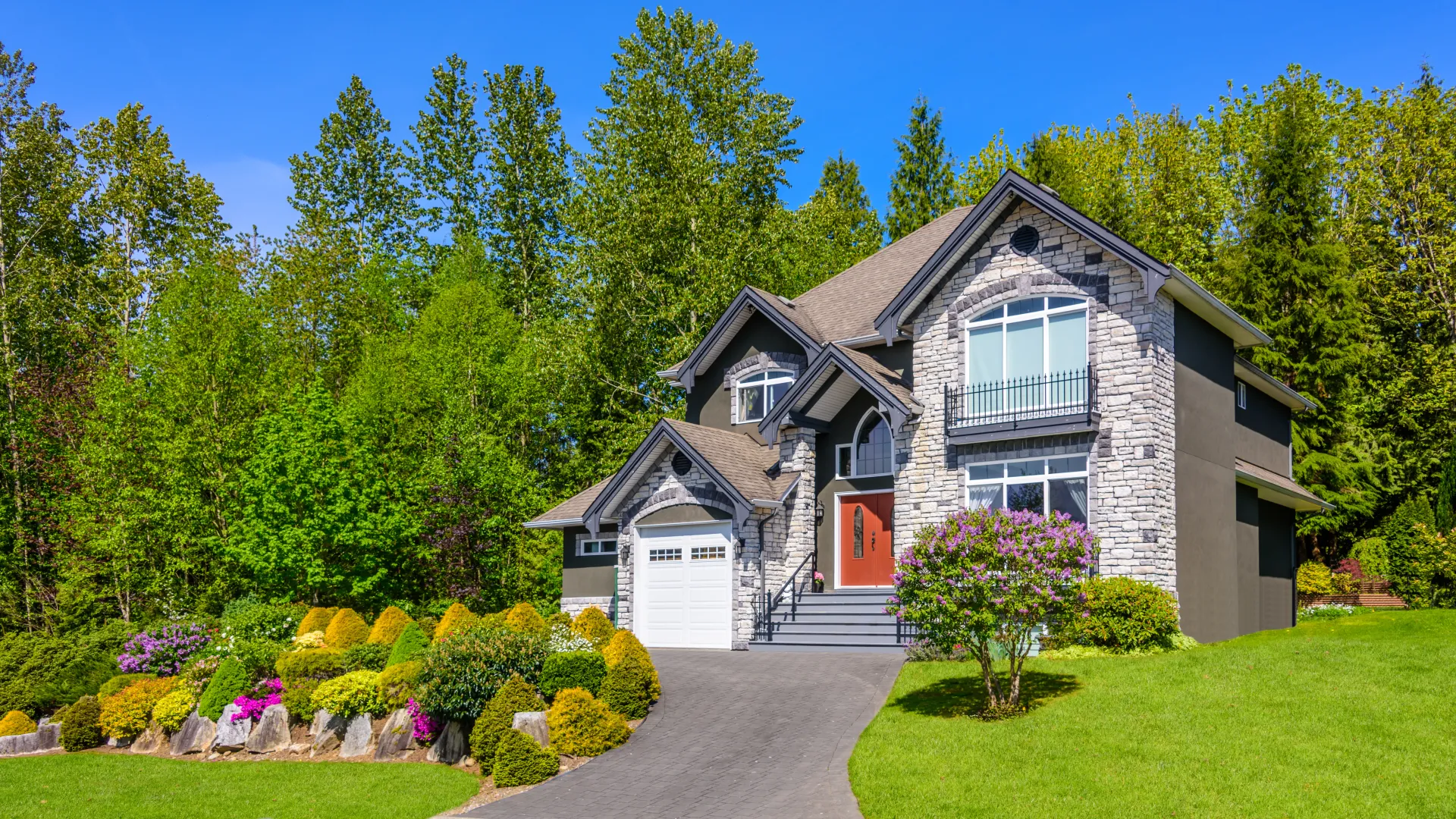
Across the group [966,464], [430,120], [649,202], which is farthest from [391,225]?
[966,464]

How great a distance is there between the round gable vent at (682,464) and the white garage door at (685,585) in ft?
3.96

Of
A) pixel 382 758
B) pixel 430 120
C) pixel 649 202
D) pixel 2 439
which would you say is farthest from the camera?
pixel 430 120

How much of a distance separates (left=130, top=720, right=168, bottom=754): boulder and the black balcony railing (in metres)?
15.7

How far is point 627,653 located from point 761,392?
35.7 ft

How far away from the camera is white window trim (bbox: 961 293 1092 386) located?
20.2 m

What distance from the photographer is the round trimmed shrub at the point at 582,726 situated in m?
14.4

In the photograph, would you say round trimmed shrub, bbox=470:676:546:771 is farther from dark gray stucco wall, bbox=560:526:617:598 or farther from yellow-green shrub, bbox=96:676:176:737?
dark gray stucco wall, bbox=560:526:617:598

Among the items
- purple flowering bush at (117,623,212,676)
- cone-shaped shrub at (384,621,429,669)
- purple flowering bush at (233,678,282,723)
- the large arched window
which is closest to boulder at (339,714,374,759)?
cone-shaped shrub at (384,621,429,669)

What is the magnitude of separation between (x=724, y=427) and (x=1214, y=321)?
11.6 meters

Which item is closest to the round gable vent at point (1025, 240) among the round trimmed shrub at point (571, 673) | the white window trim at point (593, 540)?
the round trimmed shrub at point (571, 673)

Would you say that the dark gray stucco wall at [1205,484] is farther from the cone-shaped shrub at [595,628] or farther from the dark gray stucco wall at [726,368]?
the cone-shaped shrub at [595,628]

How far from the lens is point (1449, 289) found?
116 ft

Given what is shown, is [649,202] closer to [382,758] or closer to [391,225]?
[391,225]

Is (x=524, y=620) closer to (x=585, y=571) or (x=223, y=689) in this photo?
(x=223, y=689)
